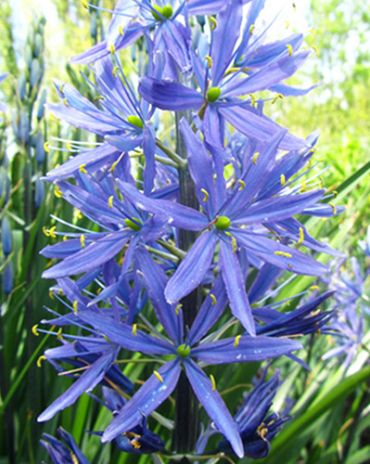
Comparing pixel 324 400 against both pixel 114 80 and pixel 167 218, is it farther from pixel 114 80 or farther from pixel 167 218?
pixel 114 80

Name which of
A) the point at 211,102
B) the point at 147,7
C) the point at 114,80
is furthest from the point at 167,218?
the point at 147,7

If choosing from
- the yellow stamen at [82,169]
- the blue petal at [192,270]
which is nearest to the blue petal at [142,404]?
the blue petal at [192,270]

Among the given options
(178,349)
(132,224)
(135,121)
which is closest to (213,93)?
(135,121)

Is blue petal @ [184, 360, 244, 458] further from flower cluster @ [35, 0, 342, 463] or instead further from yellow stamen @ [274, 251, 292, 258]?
yellow stamen @ [274, 251, 292, 258]

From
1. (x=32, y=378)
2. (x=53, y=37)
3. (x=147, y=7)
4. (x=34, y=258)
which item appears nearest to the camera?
(x=147, y=7)

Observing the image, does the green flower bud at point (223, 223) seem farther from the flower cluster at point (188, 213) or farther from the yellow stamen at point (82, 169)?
the yellow stamen at point (82, 169)

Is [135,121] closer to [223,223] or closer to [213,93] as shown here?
[213,93]
